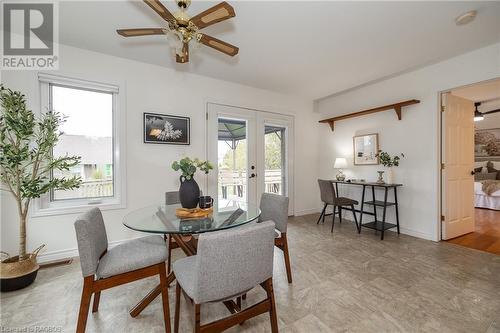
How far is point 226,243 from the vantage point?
106 cm

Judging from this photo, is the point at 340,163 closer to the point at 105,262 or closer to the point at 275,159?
the point at 275,159

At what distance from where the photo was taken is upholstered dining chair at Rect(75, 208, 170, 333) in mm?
1295

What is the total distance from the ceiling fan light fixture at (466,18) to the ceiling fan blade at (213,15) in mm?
2302

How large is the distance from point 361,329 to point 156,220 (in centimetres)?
168

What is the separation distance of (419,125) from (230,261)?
3657 mm

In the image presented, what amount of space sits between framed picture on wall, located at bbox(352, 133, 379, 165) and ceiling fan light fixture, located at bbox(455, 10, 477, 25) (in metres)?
1.88

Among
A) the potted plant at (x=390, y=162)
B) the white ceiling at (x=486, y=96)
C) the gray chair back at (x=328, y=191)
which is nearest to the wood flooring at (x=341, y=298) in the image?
the gray chair back at (x=328, y=191)

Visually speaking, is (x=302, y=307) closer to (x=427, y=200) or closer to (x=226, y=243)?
(x=226, y=243)

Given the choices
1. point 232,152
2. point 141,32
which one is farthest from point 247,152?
point 141,32

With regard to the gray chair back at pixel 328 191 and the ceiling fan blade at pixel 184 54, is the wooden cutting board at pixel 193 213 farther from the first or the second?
the gray chair back at pixel 328 191

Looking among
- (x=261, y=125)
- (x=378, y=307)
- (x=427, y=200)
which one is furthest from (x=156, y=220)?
(x=427, y=200)

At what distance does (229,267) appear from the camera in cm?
110

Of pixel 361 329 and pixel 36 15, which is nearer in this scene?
pixel 361 329

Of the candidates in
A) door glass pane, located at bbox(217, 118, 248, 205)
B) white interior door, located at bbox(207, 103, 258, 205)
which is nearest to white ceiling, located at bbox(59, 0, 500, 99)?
white interior door, located at bbox(207, 103, 258, 205)
